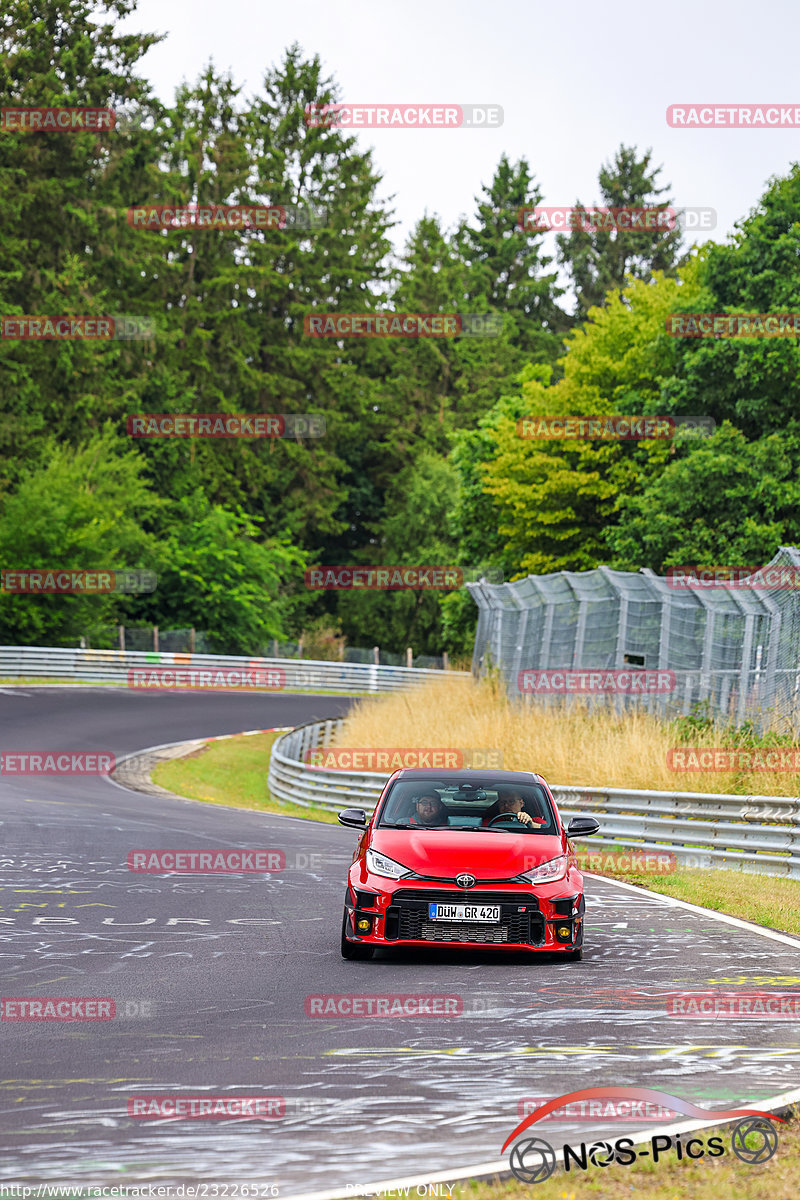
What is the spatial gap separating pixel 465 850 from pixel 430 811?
2.69ft

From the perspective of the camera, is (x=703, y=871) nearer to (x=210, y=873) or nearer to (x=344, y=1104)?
(x=210, y=873)

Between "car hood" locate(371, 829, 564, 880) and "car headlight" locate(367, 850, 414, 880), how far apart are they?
33 mm

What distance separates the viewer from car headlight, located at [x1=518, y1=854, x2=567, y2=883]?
31.4 feet

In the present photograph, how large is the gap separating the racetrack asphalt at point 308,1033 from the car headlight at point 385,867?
63cm

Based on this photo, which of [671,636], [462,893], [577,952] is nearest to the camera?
[462,893]

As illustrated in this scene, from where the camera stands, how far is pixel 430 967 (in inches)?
383

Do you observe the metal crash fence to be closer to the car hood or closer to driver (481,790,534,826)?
driver (481,790,534,826)

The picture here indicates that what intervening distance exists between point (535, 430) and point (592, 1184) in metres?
43.9

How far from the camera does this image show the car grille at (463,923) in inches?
372

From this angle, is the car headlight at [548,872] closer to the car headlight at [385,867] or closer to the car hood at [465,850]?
the car hood at [465,850]

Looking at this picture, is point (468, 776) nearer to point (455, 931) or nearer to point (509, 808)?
point (509, 808)

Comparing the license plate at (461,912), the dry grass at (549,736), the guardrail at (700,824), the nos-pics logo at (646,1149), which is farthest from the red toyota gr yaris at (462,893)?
the dry grass at (549,736)

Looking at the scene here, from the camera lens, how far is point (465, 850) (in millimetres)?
9781

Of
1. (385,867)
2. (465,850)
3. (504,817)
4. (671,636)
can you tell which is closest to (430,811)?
(504,817)
